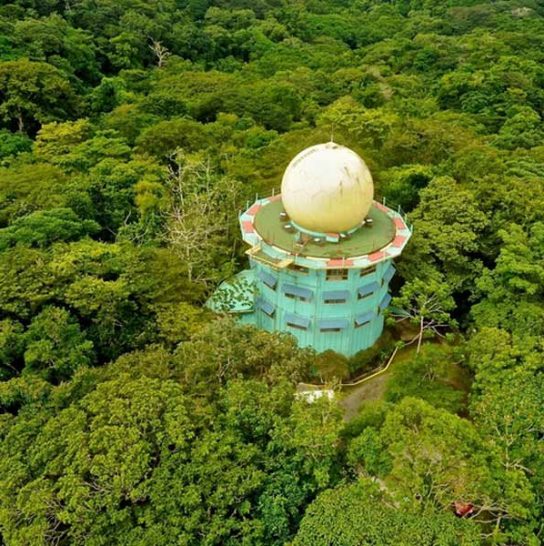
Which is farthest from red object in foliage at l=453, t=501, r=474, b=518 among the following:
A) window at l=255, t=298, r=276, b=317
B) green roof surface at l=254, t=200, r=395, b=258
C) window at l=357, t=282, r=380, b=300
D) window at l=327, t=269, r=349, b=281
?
window at l=255, t=298, r=276, b=317

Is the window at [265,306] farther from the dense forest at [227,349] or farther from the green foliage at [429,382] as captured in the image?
the green foliage at [429,382]

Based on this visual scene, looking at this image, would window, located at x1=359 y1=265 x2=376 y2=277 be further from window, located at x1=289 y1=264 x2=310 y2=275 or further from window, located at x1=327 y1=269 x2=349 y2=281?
window, located at x1=289 y1=264 x2=310 y2=275

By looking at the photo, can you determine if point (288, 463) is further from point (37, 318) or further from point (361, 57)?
point (361, 57)

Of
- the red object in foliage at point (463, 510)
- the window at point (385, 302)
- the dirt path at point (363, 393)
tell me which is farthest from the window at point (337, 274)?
the red object in foliage at point (463, 510)

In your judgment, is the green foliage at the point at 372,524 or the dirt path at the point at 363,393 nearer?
the green foliage at the point at 372,524

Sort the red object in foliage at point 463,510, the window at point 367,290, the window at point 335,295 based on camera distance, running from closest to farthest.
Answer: the red object in foliage at point 463,510
the window at point 335,295
the window at point 367,290

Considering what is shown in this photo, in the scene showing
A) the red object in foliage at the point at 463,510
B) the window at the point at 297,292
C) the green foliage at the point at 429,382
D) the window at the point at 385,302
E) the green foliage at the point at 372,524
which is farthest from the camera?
the window at the point at 385,302

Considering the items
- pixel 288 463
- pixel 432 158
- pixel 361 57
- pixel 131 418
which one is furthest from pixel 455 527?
pixel 361 57
